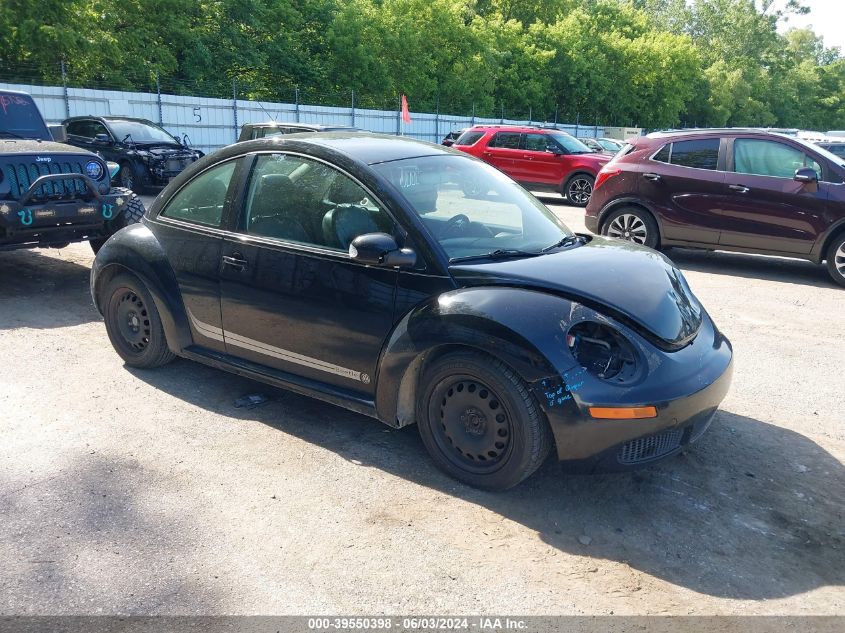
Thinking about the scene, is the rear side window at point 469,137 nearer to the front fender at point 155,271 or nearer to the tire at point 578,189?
the tire at point 578,189

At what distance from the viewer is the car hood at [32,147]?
7238mm

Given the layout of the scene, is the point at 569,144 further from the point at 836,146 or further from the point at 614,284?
the point at 614,284

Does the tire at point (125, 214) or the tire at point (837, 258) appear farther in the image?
the tire at point (837, 258)

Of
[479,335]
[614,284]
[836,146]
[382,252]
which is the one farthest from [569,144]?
[479,335]

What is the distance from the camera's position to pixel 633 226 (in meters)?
9.69

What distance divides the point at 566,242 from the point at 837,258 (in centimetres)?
577

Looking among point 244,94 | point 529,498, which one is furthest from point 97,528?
point 244,94

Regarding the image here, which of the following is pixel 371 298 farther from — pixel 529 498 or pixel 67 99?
pixel 67 99

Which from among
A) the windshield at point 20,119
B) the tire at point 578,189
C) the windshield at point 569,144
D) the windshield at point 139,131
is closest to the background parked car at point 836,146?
the windshield at point 569,144

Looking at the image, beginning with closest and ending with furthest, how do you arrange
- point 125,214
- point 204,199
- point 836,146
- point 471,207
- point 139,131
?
point 471,207, point 204,199, point 125,214, point 139,131, point 836,146

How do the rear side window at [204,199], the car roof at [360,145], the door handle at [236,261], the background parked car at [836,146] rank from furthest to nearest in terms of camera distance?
the background parked car at [836,146] → the rear side window at [204,199] → the door handle at [236,261] → the car roof at [360,145]

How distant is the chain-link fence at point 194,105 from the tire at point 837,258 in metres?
15.0

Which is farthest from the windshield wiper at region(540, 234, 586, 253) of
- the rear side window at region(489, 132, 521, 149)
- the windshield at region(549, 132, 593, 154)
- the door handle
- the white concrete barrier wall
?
the white concrete barrier wall

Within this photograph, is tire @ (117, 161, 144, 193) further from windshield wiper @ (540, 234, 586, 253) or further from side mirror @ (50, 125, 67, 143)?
windshield wiper @ (540, 234, 586, 253)
